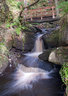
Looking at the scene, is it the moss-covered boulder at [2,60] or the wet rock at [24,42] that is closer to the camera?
the moss-covered boulder at [2,60]

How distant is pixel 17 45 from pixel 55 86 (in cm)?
448

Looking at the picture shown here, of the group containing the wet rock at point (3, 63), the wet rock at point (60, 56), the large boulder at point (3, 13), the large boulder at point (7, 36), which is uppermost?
the large boulder at point (3, 13)

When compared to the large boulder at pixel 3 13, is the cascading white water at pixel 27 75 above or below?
below

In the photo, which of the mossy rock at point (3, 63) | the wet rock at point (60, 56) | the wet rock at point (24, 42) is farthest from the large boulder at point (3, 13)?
the wet rock at point (60, 56)

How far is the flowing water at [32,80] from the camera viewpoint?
14.4ft

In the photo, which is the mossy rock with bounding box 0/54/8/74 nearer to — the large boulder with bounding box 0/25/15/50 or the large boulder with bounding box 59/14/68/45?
the large boulder with bounding box 0/25/15/50

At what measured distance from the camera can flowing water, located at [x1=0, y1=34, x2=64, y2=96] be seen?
4.39 meters

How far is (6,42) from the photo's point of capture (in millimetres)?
7211

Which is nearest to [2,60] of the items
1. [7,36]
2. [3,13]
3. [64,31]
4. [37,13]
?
[7,36]

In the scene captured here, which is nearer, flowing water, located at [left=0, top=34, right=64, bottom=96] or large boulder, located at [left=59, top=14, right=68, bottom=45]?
flowing water, located at [left=0, top=34, right=64, bottom=96]

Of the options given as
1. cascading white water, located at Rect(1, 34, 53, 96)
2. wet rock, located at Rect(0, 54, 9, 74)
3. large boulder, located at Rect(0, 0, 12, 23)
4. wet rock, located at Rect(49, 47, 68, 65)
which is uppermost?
large boulder, located at Rect(0, 0, 12, 23)

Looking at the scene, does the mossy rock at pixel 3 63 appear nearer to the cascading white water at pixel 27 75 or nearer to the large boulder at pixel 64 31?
the cascading white water at pixel 27 75

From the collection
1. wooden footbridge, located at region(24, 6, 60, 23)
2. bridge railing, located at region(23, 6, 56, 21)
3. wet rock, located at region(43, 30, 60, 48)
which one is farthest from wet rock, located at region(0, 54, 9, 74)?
bridge railing, located at region(23, 6, 56, 21)

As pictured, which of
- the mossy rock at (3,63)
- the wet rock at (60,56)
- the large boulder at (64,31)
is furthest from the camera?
the mossy rock at (3,63)
